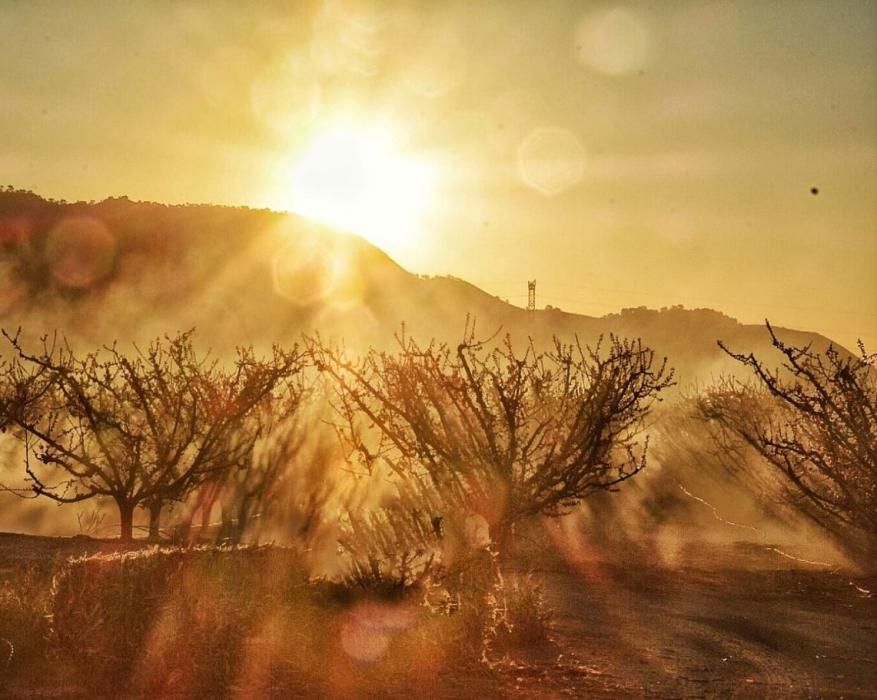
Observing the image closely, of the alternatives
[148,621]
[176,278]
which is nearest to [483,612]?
[148,621]

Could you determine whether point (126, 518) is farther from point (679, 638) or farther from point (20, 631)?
point (679, 638)

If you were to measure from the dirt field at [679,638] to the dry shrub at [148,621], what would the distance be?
65cm

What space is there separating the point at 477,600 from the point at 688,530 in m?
27.7

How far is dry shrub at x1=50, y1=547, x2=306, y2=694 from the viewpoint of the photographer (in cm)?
1196

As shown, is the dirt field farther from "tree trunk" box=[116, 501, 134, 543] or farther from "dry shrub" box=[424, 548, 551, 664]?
"tree trunk" box=[116, 501, 134, 543]

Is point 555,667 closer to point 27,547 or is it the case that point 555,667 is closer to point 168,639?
point 168,639

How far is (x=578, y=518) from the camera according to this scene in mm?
41969

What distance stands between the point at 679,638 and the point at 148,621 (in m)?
9.50

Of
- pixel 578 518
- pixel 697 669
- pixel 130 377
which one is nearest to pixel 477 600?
pixel 697 669

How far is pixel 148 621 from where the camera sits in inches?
485

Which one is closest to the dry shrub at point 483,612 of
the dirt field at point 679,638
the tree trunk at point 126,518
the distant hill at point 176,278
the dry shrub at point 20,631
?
the dirt field at point 679,638

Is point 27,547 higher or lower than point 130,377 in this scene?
lower

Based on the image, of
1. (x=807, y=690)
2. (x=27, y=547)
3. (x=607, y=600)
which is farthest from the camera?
(x=27, y=547)

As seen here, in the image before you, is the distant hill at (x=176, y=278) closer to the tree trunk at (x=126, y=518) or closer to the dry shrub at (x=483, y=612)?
the tree trunk at (x=126, y=518)
